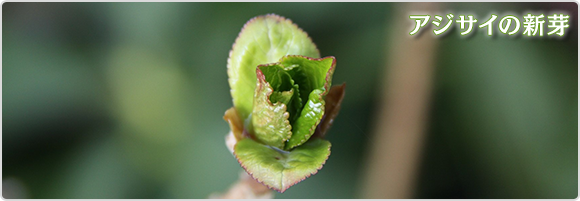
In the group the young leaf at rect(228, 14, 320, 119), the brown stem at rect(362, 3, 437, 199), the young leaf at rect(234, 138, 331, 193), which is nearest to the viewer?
the young leaf at rect(234, 138, 331, 193)

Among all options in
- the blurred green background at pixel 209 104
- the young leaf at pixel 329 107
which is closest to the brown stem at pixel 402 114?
the blurred green background at pixel 209 104

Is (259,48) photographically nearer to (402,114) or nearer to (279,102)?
(279,102)

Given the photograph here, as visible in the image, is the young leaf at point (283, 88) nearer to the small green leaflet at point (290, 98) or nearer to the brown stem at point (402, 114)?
the small green leaflet at point (290, 98)

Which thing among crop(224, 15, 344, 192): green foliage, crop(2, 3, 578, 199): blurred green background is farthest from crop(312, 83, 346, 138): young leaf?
crop(2, 3, 578, 199): blurred green background

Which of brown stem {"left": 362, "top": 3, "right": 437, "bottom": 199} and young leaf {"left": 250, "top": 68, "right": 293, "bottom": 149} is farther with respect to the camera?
brown stem {"left": 362, "top": 3, "right": 437, "bottom": 199}

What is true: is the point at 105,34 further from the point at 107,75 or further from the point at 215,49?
the point at 215,49

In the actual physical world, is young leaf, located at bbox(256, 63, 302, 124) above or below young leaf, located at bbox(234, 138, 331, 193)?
above

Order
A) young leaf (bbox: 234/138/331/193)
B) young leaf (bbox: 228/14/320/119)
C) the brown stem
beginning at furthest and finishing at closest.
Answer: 1. the brown stem
2. young leaf (bbox: 228/14/320/119)
3. young leaf (bbox: 234/138/331/193)

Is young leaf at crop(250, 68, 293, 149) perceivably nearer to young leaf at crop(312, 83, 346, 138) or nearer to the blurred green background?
young leaf at crop(312, 83, 346, 138)
